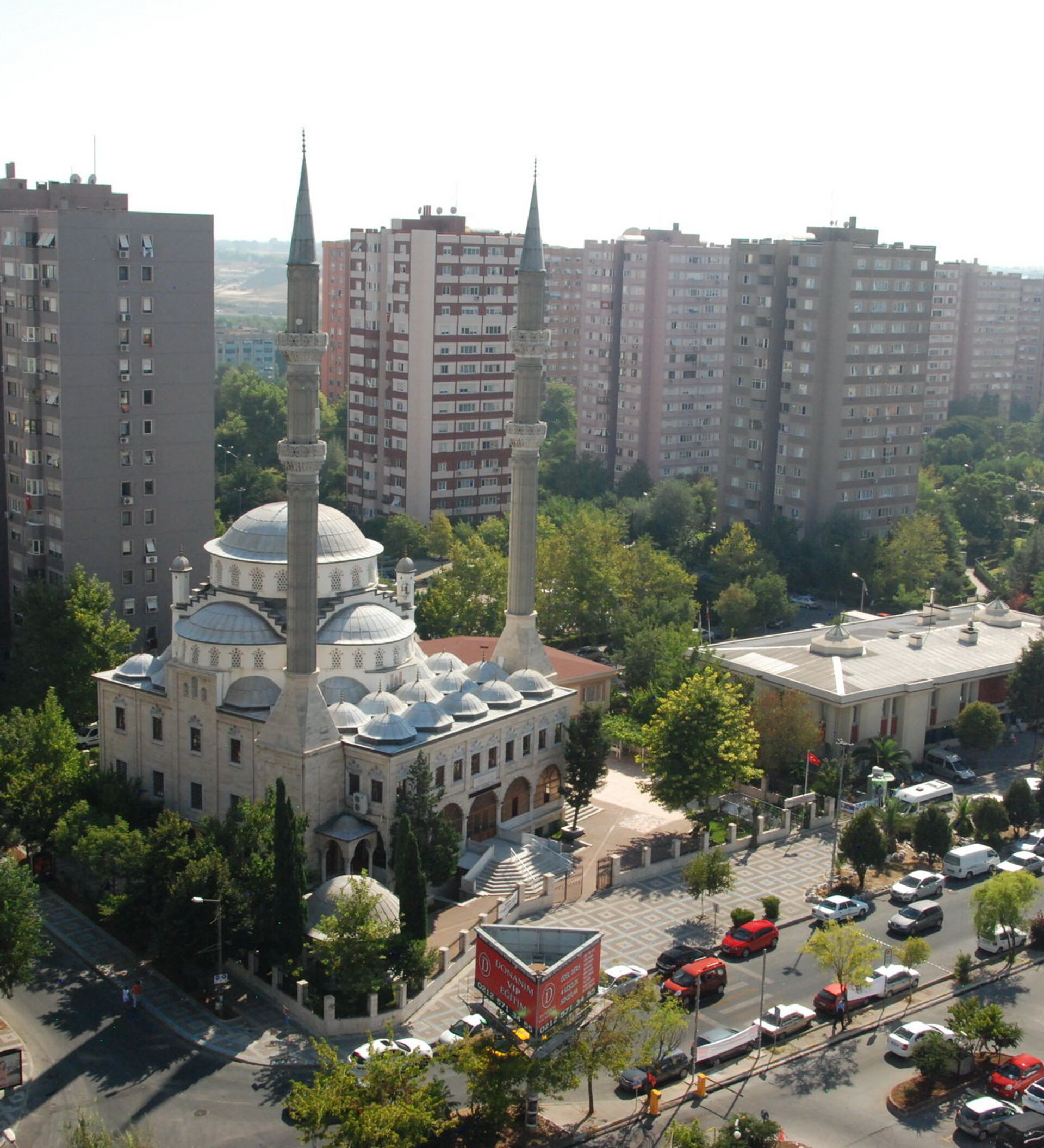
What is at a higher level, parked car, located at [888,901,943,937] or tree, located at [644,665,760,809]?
tree, located at [644,665,760,809]

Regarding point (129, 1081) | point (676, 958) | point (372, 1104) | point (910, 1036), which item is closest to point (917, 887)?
point (910, 1036)

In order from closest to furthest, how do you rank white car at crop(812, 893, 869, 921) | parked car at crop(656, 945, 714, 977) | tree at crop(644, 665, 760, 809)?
parked car at crop(656, 945, 714, 977)
white car at crop(812, 893, 869, 921)
tree at crop(644, 665, 760, 809)

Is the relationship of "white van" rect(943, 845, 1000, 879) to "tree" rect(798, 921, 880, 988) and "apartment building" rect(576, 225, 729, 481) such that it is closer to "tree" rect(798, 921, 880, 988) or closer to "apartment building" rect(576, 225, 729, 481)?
"tree" rect(798, 921, 880, 988)

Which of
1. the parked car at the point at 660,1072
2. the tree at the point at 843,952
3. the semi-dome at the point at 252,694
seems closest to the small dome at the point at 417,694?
the semi-dome at the point at 252,694

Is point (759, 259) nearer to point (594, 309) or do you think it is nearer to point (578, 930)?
point (594, 309)

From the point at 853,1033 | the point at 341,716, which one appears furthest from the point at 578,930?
the point at 341,716

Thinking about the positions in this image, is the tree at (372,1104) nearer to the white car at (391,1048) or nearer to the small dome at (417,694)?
the white car at (391,1048)

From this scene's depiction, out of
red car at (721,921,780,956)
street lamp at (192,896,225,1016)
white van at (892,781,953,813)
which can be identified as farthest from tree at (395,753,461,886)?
white van at (892,781,953,813)
